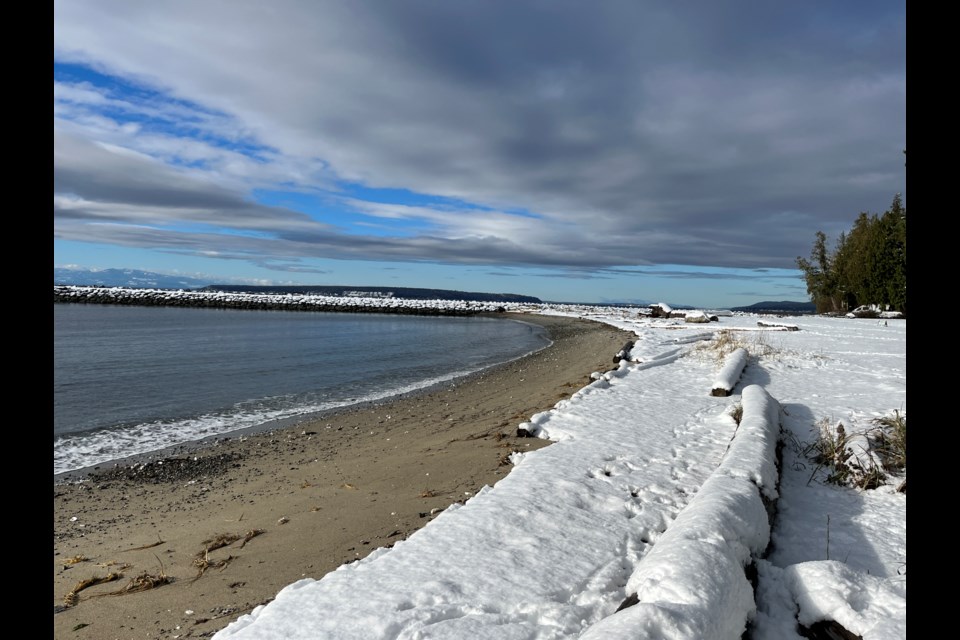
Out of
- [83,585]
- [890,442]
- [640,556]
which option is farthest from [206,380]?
[890,442]

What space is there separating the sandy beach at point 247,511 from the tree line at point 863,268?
3591 cm

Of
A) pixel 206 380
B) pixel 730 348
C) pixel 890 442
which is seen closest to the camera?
pixel 890 442

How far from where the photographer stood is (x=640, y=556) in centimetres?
417

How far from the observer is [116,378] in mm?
18062

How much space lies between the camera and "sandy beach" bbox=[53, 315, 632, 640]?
4285mm

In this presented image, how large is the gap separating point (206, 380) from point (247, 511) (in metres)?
13.4

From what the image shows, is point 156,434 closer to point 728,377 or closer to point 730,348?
point 728,377

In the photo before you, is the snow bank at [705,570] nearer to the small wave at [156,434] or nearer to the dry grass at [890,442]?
the dry grass at [890,442]

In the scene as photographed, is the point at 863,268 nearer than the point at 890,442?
No

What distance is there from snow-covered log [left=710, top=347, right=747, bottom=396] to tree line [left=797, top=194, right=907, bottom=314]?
2822 centimetres
